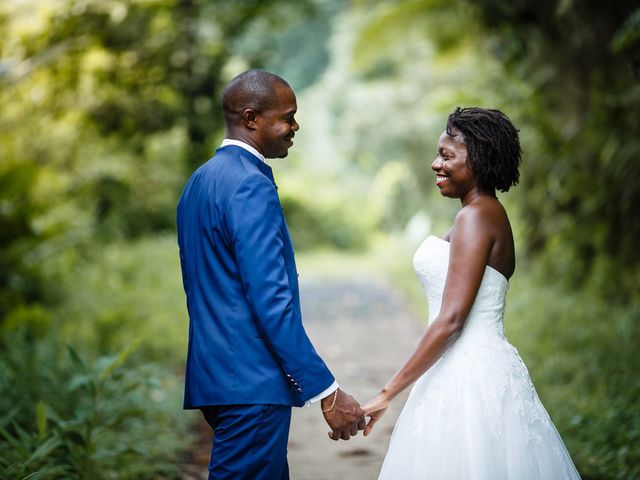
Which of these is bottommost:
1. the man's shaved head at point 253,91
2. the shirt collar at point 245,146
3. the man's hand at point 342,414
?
the man's hand at point 342,414

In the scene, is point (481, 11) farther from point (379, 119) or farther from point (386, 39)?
point (379, 119)

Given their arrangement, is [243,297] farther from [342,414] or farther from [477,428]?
[477,428]

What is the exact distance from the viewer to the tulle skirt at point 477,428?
2979 millimetres

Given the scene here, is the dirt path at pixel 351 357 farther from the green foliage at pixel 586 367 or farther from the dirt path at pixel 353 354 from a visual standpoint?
the green foliage at pixel 586 367

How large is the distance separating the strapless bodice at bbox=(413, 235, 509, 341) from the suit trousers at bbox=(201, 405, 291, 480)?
32.4 inches

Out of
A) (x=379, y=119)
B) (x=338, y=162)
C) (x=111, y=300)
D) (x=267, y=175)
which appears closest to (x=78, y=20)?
(x=111, y=300)

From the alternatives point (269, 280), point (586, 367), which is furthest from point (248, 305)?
point (586, 367)

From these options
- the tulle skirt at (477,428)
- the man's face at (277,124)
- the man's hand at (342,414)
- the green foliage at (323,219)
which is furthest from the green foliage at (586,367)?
the green foliage at (323,219)

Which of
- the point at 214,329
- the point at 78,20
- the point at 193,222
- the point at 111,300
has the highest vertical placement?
the point at 78,20

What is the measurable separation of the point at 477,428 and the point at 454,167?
1.07m

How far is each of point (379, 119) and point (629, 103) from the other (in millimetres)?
17517

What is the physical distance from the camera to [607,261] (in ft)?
30.3

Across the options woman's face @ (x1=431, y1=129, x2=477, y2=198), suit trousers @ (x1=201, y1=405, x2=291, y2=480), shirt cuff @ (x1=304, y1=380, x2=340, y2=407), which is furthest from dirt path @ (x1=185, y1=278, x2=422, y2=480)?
woman's face @ (x1=431, y1=129, x2=477, y2=198)

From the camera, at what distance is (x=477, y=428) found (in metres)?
3.00
